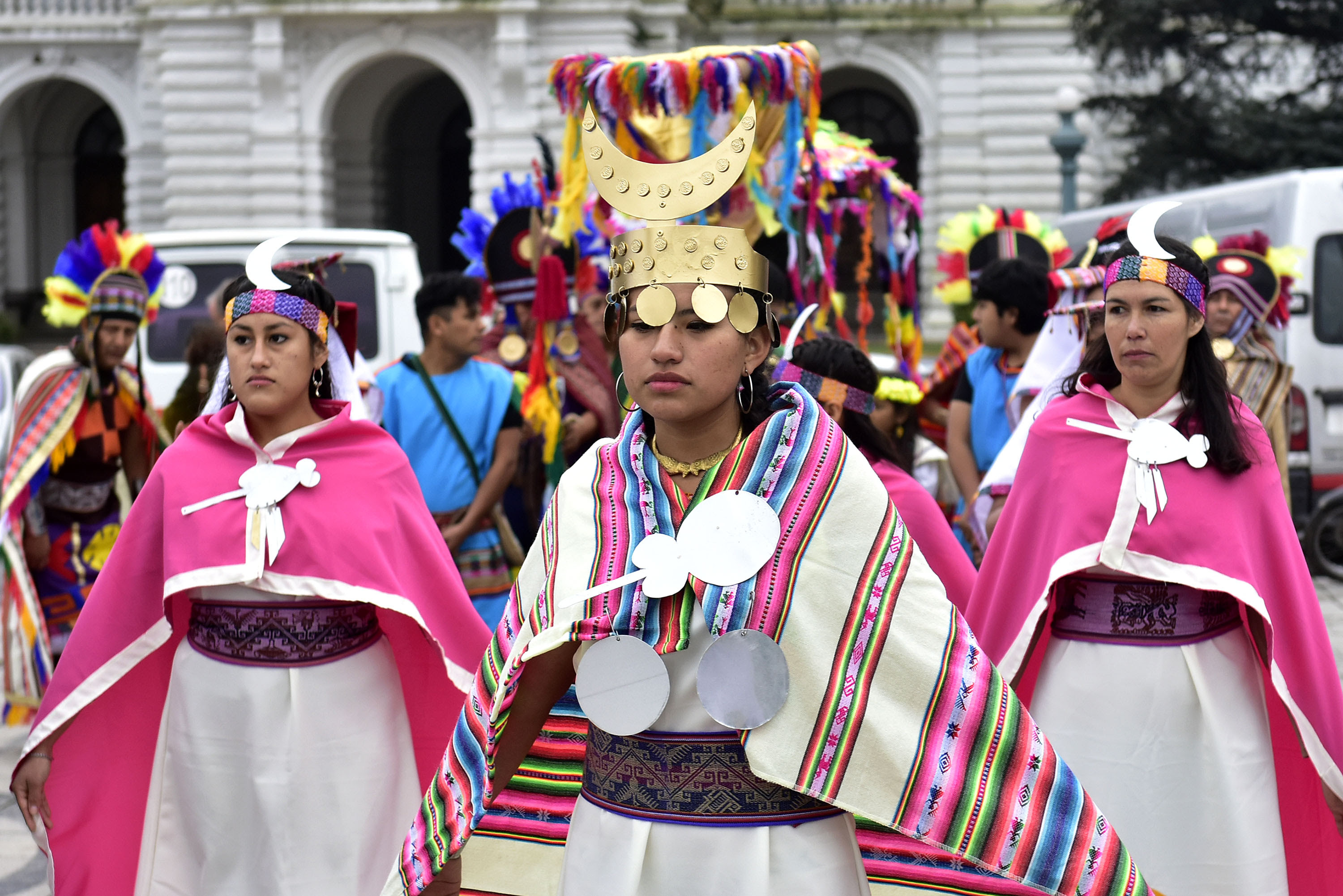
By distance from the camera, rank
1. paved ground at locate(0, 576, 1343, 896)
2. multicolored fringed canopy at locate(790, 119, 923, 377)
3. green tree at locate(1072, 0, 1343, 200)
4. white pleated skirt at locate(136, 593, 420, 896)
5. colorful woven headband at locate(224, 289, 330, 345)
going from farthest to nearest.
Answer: green tree at locate(1072, 0, 1343, 200) < multicolored fringed canopy at locate(790, 119, 923, 377) < paved ground at locate(0, 576, 1343, 896) < colorful woven headband at locate(224, 289, 330, 345) < white pleated skirt at locate(136, 593, 420, 896)

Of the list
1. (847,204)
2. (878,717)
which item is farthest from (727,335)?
A: (847,204)

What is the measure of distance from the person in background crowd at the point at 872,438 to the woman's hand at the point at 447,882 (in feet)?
6.06

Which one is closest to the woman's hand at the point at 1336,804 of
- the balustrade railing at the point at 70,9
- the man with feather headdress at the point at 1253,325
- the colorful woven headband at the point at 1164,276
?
the colorful woven headband at the point at 1164,276

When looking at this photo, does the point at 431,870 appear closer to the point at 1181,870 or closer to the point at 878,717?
the point at 878,717

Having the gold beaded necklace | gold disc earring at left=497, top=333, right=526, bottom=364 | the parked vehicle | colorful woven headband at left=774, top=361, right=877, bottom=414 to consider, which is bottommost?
the parked vehicle

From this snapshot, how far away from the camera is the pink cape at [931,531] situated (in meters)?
4.11

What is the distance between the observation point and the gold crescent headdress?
2.36 metres

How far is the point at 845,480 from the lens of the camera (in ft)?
7.91

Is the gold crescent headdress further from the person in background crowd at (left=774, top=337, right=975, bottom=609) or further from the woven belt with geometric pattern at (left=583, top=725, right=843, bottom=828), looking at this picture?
the person in background crowd at (left=774, top=337, right=975, bottom=609)

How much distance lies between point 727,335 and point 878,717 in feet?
1.95

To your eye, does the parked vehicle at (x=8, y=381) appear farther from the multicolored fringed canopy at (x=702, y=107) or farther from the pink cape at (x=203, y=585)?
the pink cape at (x=203, y=585)

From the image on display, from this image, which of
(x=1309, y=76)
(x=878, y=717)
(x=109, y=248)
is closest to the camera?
(x=878, y=717)

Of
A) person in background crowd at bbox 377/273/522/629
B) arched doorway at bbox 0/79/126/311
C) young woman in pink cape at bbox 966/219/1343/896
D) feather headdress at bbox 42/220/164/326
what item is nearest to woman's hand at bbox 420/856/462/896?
young woman in pink cape at bbox 966/219/1343/896

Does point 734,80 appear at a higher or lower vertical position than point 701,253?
higher
